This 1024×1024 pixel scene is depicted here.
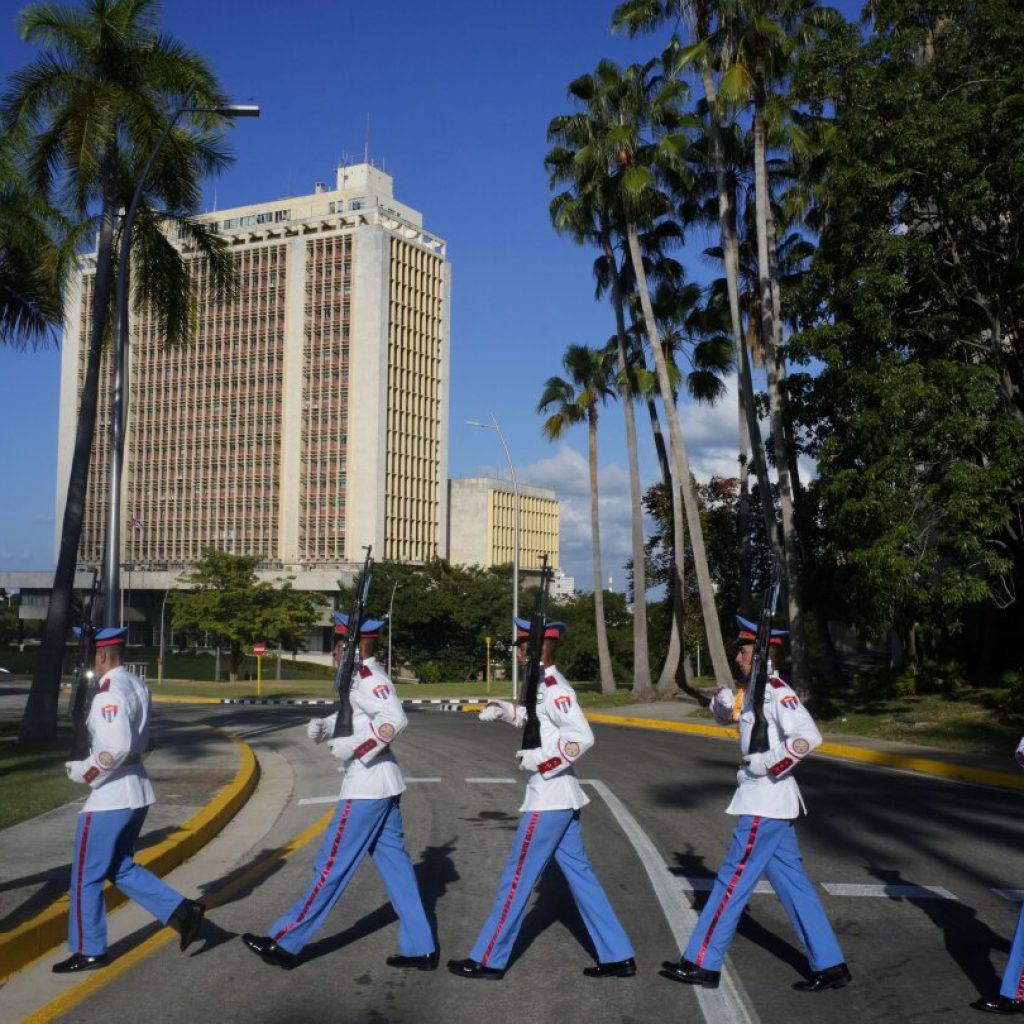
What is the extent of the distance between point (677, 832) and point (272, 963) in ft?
18.6

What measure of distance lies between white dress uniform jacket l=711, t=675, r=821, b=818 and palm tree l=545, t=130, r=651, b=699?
94.3ft

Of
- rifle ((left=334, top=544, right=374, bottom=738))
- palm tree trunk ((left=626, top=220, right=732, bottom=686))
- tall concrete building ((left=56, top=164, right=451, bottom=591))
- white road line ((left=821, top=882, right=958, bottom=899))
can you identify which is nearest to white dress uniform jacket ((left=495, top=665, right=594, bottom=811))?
rifle ((left=334, top=544, right=374, bottom=738))

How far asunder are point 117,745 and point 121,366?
16.4m

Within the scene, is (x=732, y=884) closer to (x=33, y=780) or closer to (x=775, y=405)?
(x=33, y=780)

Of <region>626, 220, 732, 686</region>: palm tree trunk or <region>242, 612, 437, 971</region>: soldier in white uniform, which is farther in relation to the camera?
<region>626, 220, 732, 686</region>: palm tree trunk

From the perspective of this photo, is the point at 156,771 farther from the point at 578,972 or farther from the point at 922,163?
the point at 922,163

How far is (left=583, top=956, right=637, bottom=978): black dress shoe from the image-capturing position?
6320mm

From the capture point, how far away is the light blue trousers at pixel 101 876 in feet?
20.6

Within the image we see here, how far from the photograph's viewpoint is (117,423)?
2014 centimetres

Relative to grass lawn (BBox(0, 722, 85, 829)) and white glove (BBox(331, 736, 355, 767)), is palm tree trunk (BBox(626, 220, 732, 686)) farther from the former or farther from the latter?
white glove (BBox(331, 736, 355, 767))

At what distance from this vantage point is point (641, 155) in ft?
109

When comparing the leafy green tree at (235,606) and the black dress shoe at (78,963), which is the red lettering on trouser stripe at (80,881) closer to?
the black dress shoe at (78,963)

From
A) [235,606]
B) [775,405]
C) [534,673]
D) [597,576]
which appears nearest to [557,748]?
[534,673]

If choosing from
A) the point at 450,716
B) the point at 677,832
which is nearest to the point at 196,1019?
the point at 677,832
